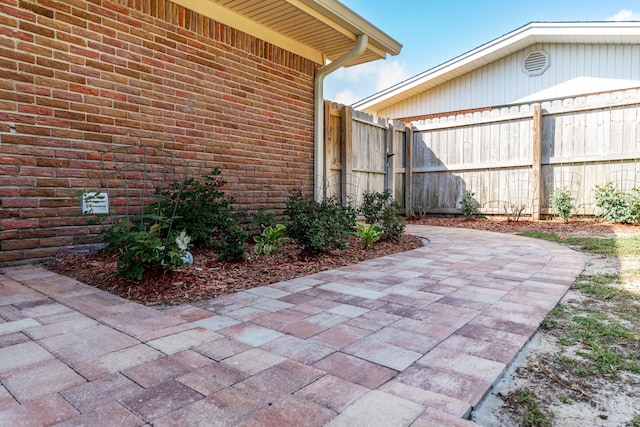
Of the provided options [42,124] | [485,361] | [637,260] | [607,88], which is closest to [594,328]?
[485,361]

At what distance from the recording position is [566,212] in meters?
6.51

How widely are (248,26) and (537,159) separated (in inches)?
220

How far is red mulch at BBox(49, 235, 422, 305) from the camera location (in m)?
2.38

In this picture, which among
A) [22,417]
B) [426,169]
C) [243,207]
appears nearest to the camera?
[22,417]

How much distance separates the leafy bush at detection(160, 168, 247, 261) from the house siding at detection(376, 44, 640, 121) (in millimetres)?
8996

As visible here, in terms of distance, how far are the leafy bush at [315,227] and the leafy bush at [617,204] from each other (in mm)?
4957

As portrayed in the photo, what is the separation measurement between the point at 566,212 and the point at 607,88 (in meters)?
3.99

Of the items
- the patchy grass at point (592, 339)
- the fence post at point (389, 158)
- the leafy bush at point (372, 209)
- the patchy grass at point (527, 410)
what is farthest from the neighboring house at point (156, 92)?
the patchy grass at point (592, 339)

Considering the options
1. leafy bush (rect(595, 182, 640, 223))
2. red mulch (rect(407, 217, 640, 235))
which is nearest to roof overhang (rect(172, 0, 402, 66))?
red mulch (rect(407, 217, 640, 235))

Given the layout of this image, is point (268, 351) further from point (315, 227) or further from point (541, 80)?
point (541, 80)

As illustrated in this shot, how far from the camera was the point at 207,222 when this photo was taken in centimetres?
345

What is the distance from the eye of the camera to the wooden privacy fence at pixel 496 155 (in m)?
6.25

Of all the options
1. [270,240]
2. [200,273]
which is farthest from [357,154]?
[200,273]

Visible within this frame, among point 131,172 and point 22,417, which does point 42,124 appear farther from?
point 22,417
